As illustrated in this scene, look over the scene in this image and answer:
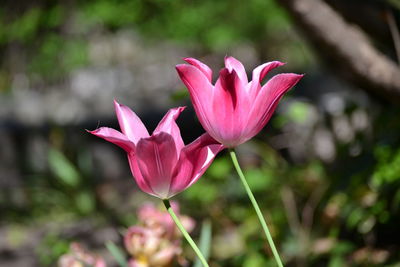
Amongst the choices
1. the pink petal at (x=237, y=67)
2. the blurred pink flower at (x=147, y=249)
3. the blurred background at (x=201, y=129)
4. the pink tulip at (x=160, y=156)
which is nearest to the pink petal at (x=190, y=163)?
the pink tulip at (x=160, y=156)

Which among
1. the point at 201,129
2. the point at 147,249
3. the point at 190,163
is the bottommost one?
the point at 201,129

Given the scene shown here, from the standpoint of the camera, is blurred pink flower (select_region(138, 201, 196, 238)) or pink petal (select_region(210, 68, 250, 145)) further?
blurred pink flower (select_region(138, 201, 196, 238))

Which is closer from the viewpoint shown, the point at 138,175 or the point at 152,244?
the point at 138,175

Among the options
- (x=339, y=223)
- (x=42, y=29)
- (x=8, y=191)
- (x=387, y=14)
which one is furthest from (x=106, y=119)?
(x=42, y=29)

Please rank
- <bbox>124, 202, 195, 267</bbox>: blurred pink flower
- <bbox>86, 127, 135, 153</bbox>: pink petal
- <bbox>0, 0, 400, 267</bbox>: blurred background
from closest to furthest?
<bbox>86, 127, 135, 153</bbox>: pink petal
<bbox>124, 202, 195, 267</bbox>: blurred pink flower
<bbox>0, 0, 400, 267</bbox>: blurred background

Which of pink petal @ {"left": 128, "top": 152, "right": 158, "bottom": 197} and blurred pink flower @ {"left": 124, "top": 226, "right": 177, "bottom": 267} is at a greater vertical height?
pink petal @ {"left": 128, "top": 152, "right": 158, "bottom": 197}

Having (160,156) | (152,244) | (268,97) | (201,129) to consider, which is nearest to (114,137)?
(160,156)

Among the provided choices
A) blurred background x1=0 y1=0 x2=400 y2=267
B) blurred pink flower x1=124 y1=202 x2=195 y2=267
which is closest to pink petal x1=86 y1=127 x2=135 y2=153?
blurred pink flower x1=124 y1=202 x2=195 y2=267

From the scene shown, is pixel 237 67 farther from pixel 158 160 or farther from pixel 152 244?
pixel 152 244

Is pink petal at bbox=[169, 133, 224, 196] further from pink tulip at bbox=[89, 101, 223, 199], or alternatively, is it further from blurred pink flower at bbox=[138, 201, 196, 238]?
blurred pink flower at bbox=[138, 201, 196, 238]
